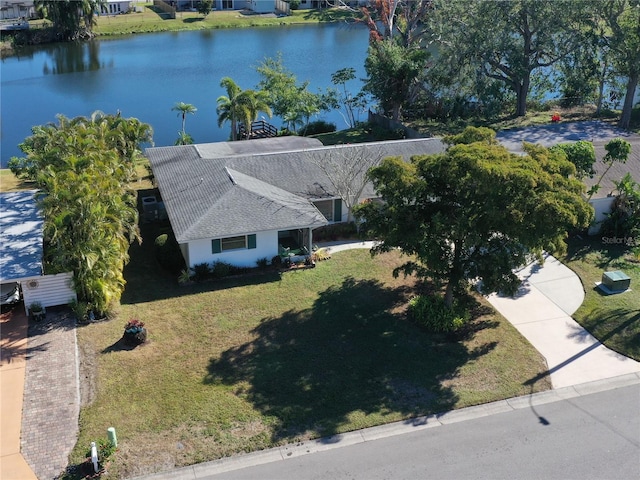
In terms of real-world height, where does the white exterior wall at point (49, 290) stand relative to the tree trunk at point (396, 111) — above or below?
below

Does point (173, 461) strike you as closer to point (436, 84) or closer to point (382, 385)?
point (382, 385)

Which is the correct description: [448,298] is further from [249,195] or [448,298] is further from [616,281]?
[249,195]

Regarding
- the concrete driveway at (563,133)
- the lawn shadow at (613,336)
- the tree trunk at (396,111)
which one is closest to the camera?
the lawn shadow at (613,336)

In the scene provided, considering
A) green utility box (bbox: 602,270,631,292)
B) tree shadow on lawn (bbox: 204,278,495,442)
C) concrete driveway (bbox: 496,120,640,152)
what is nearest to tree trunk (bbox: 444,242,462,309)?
tree shadow on lawn (bbox: 204,278,495,442)

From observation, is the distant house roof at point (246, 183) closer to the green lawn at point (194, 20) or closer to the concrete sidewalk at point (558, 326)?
the concrete sidewalk at point (558, 326)

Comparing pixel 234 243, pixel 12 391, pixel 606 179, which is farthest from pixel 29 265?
pixel 606 179

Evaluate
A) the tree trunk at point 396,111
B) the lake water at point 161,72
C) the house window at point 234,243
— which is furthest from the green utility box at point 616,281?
the lake water at point 161,72

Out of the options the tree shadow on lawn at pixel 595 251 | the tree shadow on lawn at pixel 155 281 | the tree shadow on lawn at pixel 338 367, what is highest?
the tree shadow on lawn at pixel 595 251

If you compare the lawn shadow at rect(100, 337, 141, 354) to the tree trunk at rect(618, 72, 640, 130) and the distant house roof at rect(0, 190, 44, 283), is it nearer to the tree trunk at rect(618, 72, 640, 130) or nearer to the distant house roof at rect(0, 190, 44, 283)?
the distant house roof at rect(0, 190, 44, 283)

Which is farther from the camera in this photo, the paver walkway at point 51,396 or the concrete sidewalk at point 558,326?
the concrete sidewalk at point 558,326
